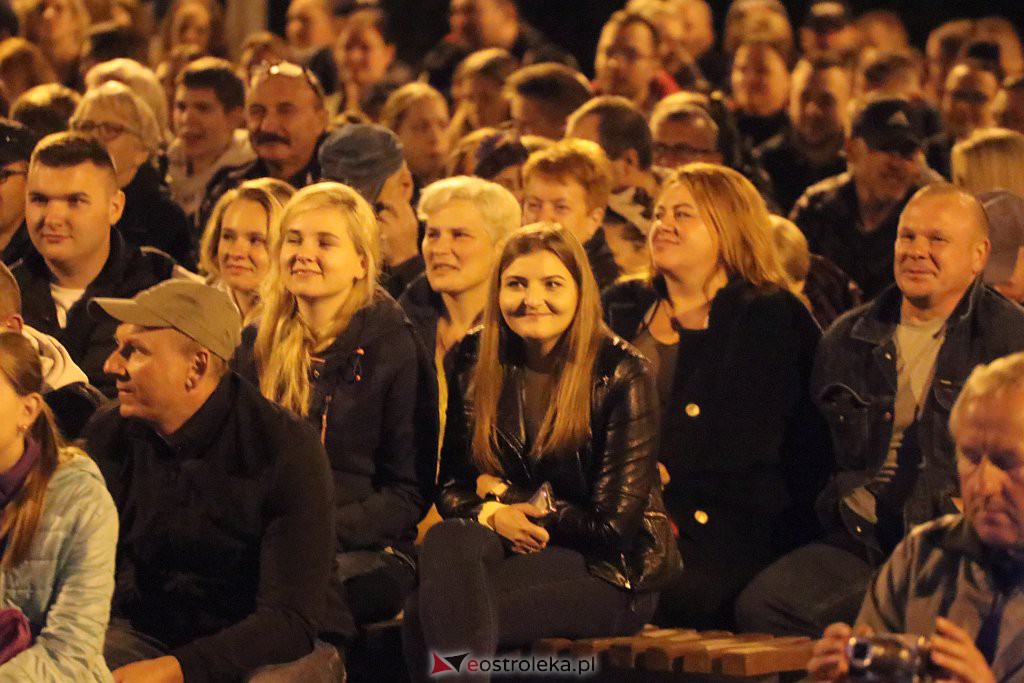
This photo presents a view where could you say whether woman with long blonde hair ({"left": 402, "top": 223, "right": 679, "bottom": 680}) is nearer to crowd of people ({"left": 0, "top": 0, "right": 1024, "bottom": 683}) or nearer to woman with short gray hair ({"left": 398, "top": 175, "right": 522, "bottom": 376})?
crowd of people ({"left": 0, "top": 0, "right": 1024, "bottom": 683})

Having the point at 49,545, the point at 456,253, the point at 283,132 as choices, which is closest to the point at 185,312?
the point at 49,545

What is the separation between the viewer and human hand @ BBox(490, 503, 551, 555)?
202 inches

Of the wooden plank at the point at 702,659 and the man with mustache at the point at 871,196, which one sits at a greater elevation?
the man with mustache at the point at 871,196

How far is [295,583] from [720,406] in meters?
1.73

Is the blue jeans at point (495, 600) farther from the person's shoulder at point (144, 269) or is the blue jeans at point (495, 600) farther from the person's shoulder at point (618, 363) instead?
the person's shoulder at point (144, 269)

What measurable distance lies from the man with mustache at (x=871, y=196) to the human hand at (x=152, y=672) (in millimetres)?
4450

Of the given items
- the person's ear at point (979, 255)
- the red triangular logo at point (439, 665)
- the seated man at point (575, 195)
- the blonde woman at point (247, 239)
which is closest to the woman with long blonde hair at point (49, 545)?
the red triangular logo at point (439, 665)

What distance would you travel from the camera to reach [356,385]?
563cm

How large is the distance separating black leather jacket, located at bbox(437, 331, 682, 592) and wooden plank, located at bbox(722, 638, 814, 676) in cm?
31

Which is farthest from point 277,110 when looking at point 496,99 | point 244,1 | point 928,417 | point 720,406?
point 244,1

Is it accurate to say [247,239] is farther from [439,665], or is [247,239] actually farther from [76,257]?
[439,665]

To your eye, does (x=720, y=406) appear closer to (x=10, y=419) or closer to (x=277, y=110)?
(x=10, y=419)

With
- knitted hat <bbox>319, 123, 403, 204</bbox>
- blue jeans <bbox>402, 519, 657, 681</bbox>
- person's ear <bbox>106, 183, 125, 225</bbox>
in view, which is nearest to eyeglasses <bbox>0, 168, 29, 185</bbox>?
person's ear <bbox>106, 183, 125, 225</bbox>

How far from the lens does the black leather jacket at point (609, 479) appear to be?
5125mm
